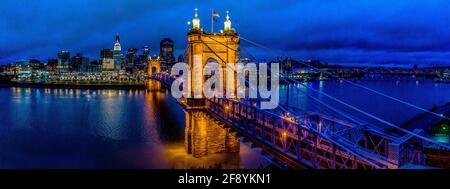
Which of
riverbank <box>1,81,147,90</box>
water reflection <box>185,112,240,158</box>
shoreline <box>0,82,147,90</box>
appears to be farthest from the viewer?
riverbank <box>1,81,147,90</box>

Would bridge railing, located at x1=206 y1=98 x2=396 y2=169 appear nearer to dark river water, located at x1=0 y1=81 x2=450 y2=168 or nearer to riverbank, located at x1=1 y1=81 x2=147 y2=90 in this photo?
dark river water, located at x1=0 y1=81 x2=450 y2=168

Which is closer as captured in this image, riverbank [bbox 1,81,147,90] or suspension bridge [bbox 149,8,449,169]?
suspension bridge [bbox 149,8,449,169]

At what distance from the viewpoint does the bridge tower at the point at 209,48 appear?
17.6m

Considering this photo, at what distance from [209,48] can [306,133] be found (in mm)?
8742

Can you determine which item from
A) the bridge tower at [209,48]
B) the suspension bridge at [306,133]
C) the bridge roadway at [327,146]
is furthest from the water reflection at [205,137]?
the bridge roadway at [327,146]

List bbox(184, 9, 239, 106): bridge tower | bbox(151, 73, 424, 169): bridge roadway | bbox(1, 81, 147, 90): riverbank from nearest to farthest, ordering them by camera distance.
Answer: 1. bbox(151, 73, 424, 169): bridge roadway
2. bbox(184, 9, 239, 106): bridge tower
3. bbox(1, 81, 147, 90): riverbank

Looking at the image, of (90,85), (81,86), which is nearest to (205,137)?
(81,86)

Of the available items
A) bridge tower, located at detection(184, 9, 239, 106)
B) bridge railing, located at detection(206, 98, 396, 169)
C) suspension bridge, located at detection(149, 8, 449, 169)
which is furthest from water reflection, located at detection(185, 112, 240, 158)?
bridge railing, located at detection(206, 98, 396, 169)

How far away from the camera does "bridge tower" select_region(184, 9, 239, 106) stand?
1758 centimetres

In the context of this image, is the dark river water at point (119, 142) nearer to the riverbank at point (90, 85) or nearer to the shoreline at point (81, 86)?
the shoreline at point (81, 86)

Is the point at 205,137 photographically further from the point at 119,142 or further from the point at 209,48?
the point at 119,142

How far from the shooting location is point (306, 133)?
Answer: 9.90 metres
